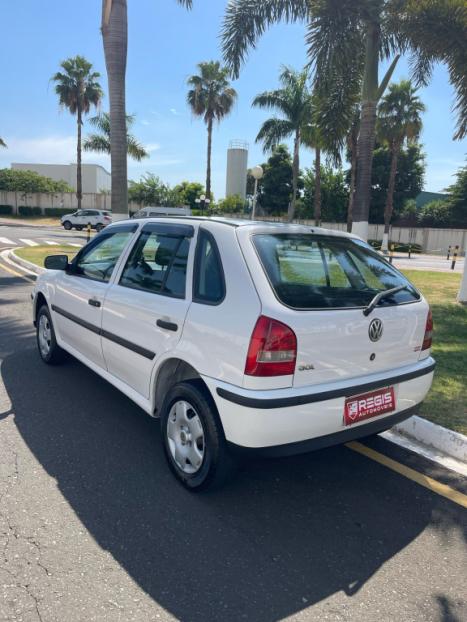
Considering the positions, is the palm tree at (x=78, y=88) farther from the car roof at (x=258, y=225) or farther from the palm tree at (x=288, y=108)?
the car roof at (x=258, y=225)

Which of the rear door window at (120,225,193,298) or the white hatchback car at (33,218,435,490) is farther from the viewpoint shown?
the rear door window at (120,225,193,298)

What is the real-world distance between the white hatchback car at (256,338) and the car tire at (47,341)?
1420 mm

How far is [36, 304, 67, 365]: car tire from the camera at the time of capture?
199 inches

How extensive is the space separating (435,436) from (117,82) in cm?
1073

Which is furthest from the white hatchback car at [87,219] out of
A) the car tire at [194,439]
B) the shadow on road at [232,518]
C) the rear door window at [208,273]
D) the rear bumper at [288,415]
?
the rear bumper at [288,415]

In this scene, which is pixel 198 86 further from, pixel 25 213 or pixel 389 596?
pixel 389 596

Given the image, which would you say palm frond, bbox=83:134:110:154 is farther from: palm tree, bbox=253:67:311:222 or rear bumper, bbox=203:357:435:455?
rear bumper, bbox=203:357:435:455

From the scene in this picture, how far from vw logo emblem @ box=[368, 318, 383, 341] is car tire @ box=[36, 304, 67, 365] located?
340 centimetres

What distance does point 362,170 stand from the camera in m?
10.3

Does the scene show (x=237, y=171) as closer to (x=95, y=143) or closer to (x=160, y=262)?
(x=95, y=143)

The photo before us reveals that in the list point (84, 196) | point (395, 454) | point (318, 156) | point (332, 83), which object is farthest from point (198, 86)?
point (395, 454)

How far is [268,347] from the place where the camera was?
2.55m

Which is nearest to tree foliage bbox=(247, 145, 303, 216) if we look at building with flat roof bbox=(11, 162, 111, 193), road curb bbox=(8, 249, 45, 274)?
building with flat roof bbox=(11, 162, 111, 193)

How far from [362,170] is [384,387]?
8.29 m
